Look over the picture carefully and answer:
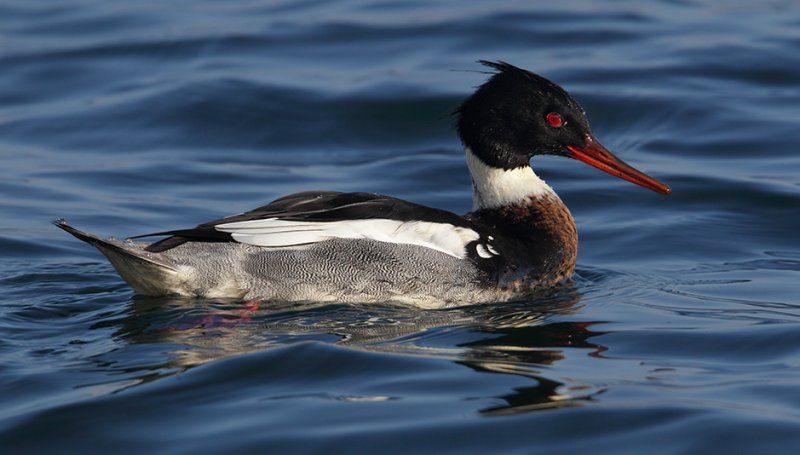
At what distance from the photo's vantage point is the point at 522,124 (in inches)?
350

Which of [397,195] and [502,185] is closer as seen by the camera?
[502,185]

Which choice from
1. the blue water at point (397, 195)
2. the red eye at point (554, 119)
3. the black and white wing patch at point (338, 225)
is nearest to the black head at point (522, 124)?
the red eye at point (554, 119)

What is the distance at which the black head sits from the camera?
884 centimetres

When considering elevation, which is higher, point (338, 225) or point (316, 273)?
point (338, 225)

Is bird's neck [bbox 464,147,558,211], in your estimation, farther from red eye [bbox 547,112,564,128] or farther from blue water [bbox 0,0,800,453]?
blue water [bbox 0,0,800,453]

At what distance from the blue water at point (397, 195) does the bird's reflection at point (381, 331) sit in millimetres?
24

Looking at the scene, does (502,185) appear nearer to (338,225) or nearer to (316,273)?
(338,225)

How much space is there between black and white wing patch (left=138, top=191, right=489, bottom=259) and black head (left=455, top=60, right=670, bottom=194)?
86 cm

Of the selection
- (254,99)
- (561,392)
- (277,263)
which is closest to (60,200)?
(254,99)

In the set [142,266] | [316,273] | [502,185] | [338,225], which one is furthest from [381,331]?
[502,185]

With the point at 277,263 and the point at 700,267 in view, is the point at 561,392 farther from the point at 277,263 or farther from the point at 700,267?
the point at 700,267

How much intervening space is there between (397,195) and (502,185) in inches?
116

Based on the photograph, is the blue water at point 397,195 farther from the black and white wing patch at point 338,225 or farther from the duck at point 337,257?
the black and white wing patch at point 338,225

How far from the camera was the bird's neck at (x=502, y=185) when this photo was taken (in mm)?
8977
